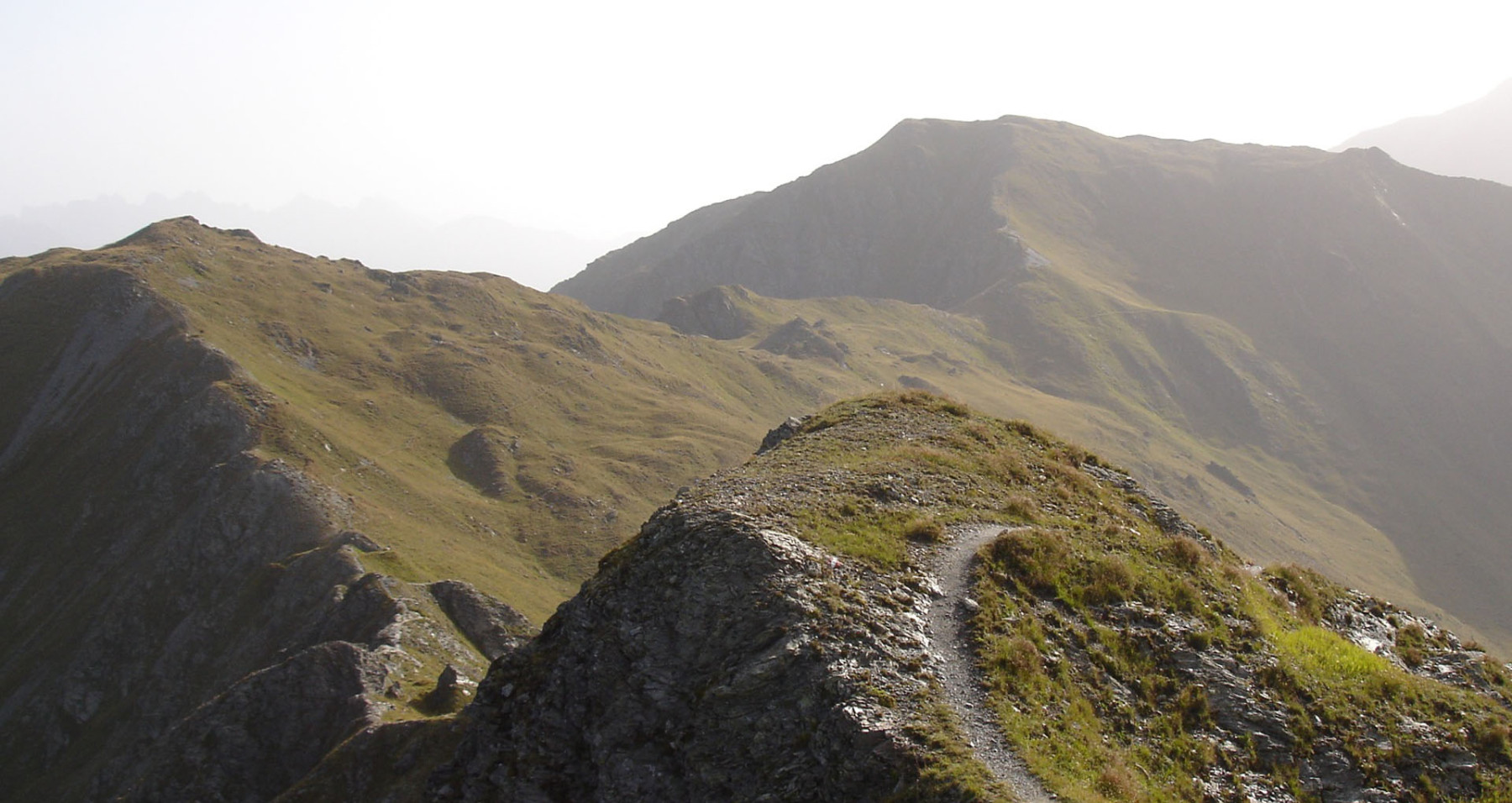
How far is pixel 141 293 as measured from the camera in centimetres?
9862

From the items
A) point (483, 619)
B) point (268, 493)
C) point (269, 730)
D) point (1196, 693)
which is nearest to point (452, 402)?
point (268, 493)

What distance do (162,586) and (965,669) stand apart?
240 ft

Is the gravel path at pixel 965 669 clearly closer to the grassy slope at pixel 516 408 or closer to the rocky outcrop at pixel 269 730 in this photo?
the rocky outcrop at pixel 269 730

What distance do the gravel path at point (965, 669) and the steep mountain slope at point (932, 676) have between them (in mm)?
86

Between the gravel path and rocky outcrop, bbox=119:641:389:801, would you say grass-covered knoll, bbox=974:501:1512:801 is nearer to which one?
the gravel path

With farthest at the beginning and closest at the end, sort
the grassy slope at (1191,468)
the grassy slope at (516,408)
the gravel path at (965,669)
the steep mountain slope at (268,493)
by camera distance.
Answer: the grassy slope at (1191,468) < the grassy slope at (516,408) < the steep mountain slope at (268,493) < the gravel path at (965,669)

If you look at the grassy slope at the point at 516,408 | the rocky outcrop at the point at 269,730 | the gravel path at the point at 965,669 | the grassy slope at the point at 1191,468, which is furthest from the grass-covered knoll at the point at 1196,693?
the grassy slope at the point at 1191,468

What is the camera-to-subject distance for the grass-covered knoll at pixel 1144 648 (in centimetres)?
1530

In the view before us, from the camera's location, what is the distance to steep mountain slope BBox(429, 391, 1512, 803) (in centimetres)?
1477

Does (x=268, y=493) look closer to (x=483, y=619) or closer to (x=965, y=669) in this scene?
(x=483, y=619)

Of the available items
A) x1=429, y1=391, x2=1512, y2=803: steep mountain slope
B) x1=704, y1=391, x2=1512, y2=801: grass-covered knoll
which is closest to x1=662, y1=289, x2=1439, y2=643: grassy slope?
x1=704, y1=391, x2=1512, y2=801: grass-covered knoll

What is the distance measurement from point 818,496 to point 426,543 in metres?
62.1

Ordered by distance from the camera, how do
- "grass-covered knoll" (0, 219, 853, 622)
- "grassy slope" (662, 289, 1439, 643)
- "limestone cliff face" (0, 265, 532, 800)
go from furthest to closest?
1. "grassy slope" (662, 289, 1439, 643)
2. "grass-covered knoll" (0, 219, 853, 622)
3. "limestone cliff face" (0, 265, 532, 800)

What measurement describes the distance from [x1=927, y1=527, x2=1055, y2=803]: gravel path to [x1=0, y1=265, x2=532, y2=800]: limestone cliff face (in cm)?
2810
